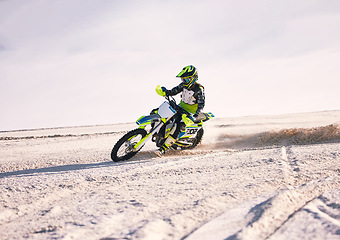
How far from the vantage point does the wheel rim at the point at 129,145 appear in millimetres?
6828

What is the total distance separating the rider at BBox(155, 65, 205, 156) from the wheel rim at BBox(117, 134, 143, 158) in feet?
2.02

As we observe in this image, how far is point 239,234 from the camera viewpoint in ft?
7.18

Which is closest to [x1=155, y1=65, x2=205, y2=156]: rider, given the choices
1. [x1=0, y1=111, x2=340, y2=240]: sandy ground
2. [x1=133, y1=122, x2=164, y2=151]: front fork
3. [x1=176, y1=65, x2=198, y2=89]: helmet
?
[x1=176, y1=65, x2=198, y2=89]: helmet

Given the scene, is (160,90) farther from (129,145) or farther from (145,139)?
(129,145)

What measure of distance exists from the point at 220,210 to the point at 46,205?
1.87 meters

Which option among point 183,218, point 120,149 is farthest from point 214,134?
point 183,218

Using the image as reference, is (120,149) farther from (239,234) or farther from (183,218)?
(239,234)

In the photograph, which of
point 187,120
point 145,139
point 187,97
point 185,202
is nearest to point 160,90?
point 187,97

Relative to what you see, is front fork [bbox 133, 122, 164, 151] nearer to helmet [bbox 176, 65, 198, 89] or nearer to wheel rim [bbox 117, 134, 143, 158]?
wheel rim [bbox 117, 134, 143, 158]

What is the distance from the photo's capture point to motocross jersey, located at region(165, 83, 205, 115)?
742cm

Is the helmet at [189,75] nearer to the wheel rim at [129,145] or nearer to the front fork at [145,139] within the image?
the front fork at [145,139]

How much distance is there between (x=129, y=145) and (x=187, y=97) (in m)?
1.87

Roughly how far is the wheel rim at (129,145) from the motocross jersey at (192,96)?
1.34m

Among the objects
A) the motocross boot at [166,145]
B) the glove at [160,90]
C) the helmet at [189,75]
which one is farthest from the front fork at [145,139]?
the helmet at [189,75]
